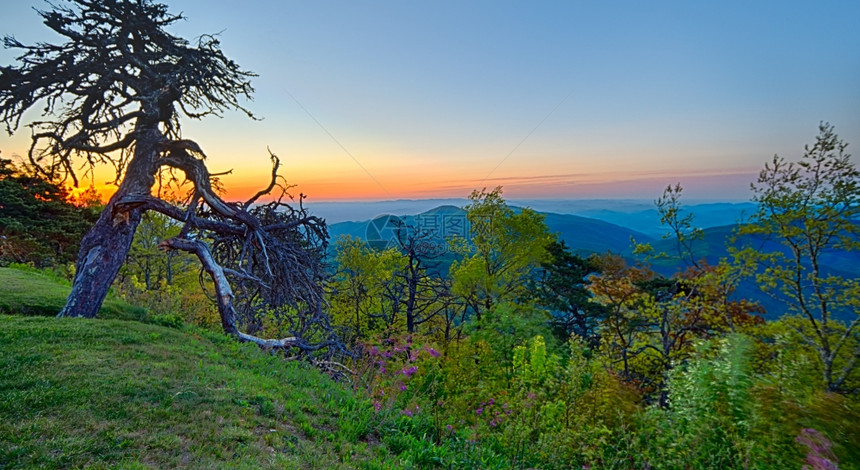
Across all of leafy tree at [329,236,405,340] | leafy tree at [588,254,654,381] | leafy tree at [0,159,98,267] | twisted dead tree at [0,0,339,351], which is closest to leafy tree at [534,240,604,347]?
leafy tree at [588,254,654,381]

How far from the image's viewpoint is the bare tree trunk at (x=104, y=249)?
7.27 metres

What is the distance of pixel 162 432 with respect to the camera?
333 cm

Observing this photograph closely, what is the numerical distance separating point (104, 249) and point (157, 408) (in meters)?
5.53

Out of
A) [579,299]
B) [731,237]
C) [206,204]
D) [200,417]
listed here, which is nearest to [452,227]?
[579,299]

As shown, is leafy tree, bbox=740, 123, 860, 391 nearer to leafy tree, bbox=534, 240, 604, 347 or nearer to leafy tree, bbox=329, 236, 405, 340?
A: leafy tree, bbox=534, 240, 604, 347

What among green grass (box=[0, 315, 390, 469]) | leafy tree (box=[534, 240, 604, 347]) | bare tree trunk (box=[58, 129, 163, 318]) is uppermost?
bare tree trunk (box=[58, 129, 163, 318])

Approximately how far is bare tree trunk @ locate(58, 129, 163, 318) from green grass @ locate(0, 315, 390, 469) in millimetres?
986

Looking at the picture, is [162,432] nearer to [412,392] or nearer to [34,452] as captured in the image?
[34,452]

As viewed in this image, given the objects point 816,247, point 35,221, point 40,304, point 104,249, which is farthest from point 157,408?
point 35,221

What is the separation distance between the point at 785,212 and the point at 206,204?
16.3m

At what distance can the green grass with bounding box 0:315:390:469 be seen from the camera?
116 inches

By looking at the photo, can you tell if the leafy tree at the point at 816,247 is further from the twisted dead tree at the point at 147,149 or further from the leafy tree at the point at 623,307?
the twisted dead tree at the point at 147,149

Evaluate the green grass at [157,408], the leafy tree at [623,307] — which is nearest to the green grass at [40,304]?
the green grass at [157,408]

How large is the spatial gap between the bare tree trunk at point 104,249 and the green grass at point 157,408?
99 cm
